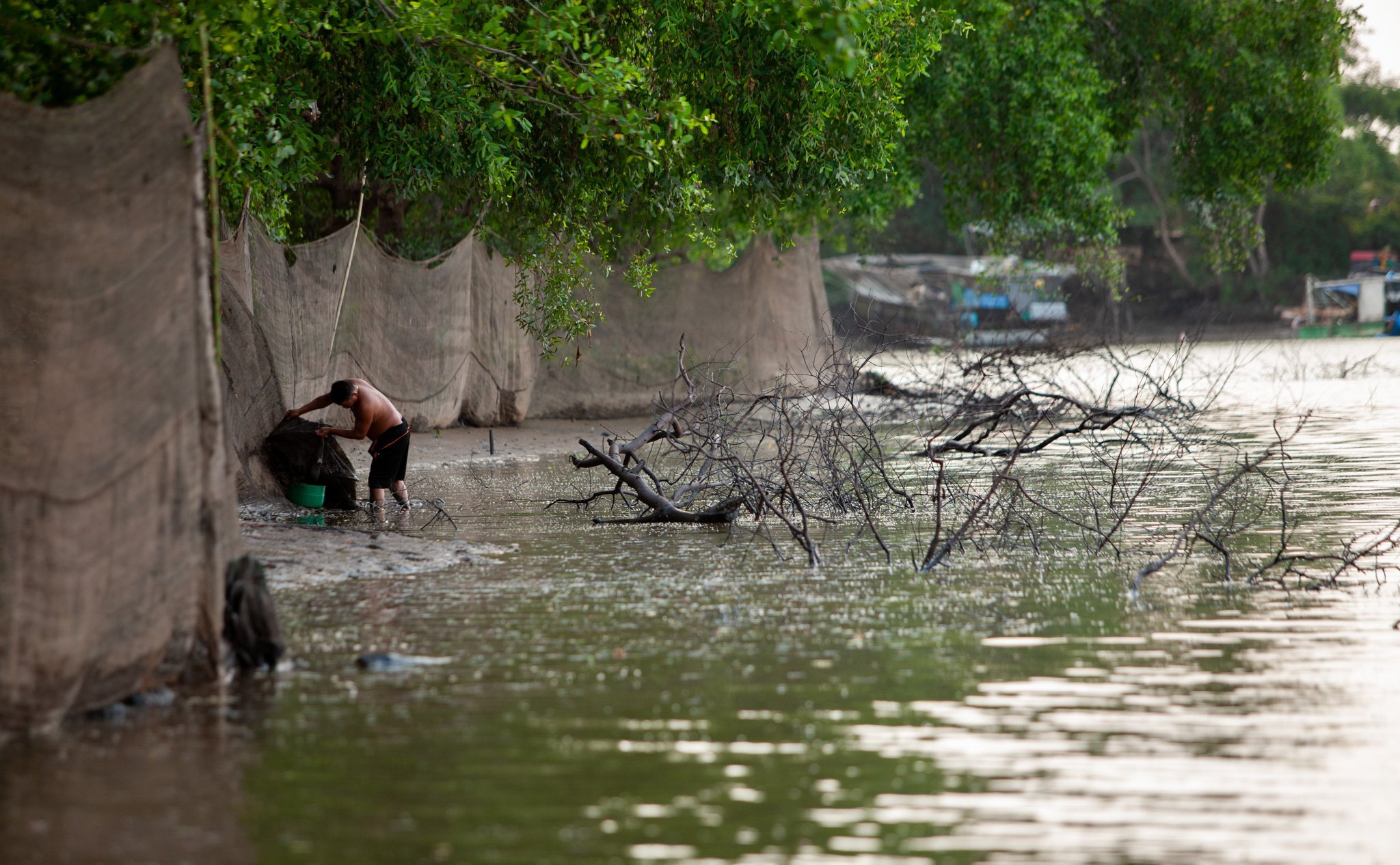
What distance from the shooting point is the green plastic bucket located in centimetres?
979

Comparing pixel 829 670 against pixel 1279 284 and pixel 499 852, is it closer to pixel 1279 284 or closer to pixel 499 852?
pixel 499 852

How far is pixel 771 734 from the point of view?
4578 millimetres

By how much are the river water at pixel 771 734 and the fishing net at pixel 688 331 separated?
424 inches

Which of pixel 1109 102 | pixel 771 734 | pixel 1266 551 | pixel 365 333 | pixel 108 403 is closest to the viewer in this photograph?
pixel 771 734

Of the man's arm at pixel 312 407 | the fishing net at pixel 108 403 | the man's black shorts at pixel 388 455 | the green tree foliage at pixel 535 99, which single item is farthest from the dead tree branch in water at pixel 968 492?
the fishing net at pixel 108 403

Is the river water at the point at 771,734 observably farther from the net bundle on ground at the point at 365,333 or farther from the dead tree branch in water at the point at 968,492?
the net bundle on ground at the point at 365,333

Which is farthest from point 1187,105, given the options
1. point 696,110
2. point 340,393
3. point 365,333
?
point 340,393

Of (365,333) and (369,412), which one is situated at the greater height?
(365,333)

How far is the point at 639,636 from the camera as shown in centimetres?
599

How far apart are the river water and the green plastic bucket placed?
8.44 ft

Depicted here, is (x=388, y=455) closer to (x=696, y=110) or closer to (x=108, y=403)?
(x=696, y=110)

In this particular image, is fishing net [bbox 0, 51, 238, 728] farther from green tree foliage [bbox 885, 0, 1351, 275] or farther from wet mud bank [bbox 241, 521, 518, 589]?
green tree foliage [bbox 885, 0, 1351, 275]

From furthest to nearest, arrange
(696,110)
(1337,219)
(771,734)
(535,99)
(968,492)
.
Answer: (1337,219)
(696,110)
(968,492)
(535,99)
(771,734)

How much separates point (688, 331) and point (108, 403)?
1429cm
